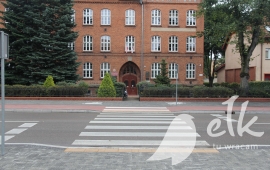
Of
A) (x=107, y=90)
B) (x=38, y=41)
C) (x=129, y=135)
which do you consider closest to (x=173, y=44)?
(x=107, y=90)

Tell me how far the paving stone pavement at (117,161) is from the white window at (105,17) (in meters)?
29.2

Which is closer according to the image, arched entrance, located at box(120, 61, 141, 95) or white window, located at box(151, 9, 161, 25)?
white window, located at box(151, 9, 161, 25)

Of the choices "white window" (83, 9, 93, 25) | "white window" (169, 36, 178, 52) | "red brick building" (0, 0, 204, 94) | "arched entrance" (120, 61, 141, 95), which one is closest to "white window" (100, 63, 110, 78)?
"red brick building" (0, 0, 204, 94)

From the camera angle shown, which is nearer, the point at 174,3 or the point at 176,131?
the point at 176,131

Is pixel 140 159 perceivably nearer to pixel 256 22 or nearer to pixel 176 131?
Answer: pixel 176 131

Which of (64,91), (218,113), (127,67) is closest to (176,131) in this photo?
(218,113)

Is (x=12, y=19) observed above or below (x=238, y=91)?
above

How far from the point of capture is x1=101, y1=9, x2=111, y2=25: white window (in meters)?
34.6

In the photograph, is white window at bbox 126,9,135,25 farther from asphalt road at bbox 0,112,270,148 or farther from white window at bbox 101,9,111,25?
asphalt road at bbox 0,112,270,148

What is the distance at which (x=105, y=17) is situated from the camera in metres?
34.7

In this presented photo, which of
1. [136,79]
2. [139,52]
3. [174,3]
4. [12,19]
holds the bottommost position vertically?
[136,79]

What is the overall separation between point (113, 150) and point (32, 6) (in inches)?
993

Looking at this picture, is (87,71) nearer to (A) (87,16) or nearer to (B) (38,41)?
(A) (87,16)

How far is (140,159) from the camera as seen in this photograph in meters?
6.25
